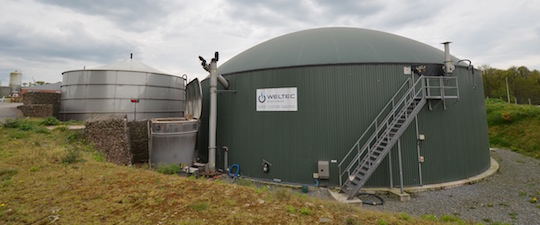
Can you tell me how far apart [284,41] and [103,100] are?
14.4m

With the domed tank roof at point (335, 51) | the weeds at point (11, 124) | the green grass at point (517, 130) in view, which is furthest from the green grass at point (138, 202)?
the green grass at point (517, 130)

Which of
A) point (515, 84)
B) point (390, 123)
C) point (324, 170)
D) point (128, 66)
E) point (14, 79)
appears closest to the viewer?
point (390, 123)

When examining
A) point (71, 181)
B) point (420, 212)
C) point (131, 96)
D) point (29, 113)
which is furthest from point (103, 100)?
point (420, 212)

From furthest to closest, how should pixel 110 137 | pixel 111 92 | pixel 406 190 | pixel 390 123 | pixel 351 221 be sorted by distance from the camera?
pixel 111 92 → pixel 110 137 → pixel 390 123 → pixel 406 190 → pixel 351 221

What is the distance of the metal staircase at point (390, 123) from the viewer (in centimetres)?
999

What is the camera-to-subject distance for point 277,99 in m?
12.2

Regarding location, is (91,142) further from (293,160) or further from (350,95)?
(350,95)

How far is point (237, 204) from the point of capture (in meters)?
6.11

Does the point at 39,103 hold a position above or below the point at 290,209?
above

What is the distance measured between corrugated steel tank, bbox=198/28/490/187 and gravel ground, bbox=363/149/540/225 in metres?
0.93

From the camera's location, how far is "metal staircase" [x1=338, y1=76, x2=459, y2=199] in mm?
9991

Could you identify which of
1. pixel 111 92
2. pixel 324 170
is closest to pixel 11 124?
pixel 111 92

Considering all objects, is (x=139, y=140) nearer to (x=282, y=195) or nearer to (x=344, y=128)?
(x=282, y=195)

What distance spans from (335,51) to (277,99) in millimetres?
4032
